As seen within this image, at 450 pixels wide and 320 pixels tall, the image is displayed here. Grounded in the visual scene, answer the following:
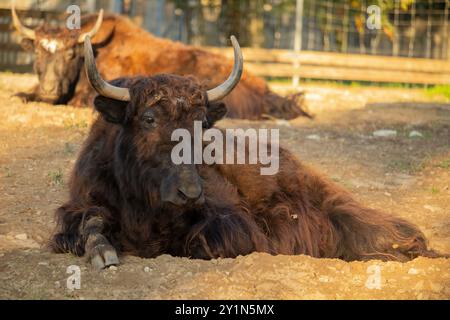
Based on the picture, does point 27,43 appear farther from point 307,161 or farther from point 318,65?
point 318,65

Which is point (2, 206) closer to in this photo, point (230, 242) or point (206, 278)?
point (230, 242)

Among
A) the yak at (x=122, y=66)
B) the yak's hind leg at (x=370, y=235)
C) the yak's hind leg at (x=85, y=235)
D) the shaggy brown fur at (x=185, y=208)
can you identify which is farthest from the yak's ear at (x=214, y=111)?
the yak at (x=122, y=66)

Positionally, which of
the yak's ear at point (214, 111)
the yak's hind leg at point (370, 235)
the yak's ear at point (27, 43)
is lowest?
the yak's hind leg at point (370, 235)

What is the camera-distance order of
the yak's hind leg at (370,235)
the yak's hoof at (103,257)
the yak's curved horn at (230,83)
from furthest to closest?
the yak's hind leg at (370,235), the yak's curved horn at (230,83), the yak's hoof at (103,257)

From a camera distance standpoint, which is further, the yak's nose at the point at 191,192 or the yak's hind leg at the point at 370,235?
the yak's hind leg at the point at 370,235

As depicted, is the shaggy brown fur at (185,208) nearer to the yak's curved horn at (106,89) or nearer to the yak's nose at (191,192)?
the yak's curved horn at (106,89)

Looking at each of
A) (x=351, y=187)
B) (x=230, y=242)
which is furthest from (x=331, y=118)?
(x=230, y=242)

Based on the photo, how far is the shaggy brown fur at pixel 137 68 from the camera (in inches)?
490

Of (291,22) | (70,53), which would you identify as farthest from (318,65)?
(70,53)

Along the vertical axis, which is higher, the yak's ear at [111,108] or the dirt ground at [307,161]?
the yak's ear at [111,108]

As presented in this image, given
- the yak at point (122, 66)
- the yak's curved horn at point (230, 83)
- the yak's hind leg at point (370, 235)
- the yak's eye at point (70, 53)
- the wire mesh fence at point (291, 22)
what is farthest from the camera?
the wire mesh fence at point (291, 22)

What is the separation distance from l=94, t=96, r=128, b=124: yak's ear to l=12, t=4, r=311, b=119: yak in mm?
6201
